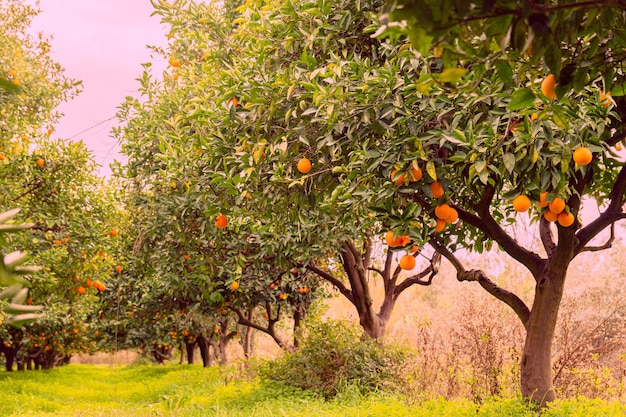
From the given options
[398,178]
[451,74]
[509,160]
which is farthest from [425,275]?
[451,74]

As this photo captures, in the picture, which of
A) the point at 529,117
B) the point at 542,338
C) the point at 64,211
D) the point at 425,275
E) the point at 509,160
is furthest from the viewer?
the point at 425,275

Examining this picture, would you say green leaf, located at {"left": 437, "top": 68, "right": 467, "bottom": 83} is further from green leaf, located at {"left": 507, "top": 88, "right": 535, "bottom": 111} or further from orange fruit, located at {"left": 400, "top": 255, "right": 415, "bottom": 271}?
orange fruit, located at {"left": 400, "top": 255, "right": 415, "bottom": 271}

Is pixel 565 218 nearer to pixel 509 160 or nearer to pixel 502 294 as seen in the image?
pixel 509 160

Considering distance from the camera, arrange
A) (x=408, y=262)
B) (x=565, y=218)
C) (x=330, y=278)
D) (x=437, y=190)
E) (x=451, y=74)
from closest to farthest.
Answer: (x=451, y=74), (x=437, y=190), (x=565, y=218), (x=408, y=262), (x=330, y=278)

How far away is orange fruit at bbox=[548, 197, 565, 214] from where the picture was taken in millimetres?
4173

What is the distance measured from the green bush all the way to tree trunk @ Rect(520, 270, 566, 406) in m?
3.23

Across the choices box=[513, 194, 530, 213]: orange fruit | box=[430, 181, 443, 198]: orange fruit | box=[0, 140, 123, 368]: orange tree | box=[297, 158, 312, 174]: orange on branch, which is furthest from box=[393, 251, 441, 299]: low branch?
box=[513, 194, 530, 213]: orange fruit

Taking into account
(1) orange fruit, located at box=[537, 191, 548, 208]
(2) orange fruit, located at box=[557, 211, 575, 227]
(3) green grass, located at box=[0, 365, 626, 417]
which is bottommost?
(3) green grass, located at box=[0, 365, 626, 417]

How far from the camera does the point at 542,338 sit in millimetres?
5973

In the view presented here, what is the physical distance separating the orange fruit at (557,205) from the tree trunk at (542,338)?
193 centimetres

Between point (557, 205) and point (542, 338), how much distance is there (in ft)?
7.52

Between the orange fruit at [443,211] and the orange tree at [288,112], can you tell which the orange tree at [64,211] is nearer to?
the orange tree at [288,112]

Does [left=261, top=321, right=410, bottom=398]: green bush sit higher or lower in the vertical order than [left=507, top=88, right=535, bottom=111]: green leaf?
lower

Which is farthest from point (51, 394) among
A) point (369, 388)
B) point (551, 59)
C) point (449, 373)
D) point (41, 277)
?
point (551, 59)
